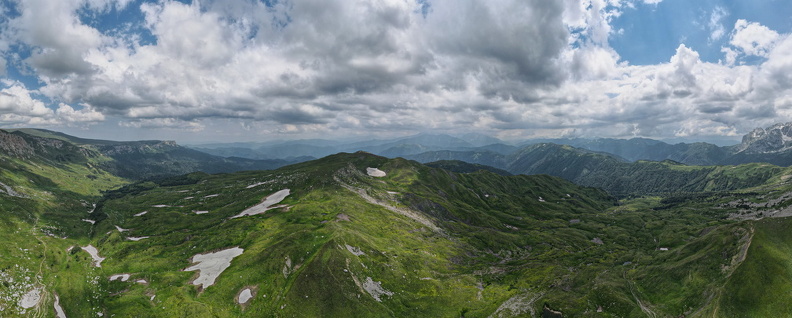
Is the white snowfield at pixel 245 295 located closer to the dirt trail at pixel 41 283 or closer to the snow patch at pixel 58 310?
the snow patch at pixel 58 310

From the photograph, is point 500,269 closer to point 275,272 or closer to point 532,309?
point 532,309

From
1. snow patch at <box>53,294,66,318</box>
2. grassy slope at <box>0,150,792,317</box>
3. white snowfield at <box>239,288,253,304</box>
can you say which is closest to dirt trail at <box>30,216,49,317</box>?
grassy slope at <box>0,150,792,317</box>

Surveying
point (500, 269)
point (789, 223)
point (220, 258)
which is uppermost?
point (789, 223)

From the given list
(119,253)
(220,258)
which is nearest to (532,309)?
(220,258)

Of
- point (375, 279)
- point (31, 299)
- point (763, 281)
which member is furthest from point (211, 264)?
point (763, 281)

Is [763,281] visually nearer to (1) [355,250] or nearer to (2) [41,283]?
(1) [355,250]

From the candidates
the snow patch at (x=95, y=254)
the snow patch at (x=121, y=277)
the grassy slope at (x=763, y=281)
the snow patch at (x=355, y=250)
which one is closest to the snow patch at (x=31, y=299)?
the snow patch at (x=121, y=277)
